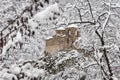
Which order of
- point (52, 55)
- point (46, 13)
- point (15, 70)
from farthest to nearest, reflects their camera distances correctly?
point (52, 55) → point (15, 70) → point (46, 13)

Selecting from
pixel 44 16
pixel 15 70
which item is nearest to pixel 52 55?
pixel 15 70

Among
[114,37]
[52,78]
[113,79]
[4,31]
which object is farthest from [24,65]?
[114,37]

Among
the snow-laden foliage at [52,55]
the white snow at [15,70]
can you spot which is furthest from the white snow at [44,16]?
the white snow at [15,70]

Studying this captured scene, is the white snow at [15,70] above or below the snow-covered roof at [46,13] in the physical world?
below

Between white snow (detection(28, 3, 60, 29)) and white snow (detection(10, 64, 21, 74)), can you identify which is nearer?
white snow (detection(28, 3, 60, 29))

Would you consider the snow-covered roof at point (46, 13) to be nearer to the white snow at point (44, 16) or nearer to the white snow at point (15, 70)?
the white snow at point (44, 16)

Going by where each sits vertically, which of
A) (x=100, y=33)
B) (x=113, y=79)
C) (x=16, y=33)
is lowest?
(x=113, y=79)

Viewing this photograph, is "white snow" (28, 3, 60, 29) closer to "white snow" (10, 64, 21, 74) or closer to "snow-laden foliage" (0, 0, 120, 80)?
"snow-laden foliage" (0, 0, 120, 80)

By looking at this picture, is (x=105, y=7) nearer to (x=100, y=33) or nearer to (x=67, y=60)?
(x=100, y=33)

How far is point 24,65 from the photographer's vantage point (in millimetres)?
3338

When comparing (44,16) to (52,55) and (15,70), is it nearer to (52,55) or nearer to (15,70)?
(15,70)

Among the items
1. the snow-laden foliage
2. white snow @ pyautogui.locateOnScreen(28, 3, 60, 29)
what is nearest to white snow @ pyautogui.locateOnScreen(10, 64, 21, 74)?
the snow-laden foliage

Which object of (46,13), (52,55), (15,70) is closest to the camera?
(46,13)

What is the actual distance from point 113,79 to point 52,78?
752 millimetres
